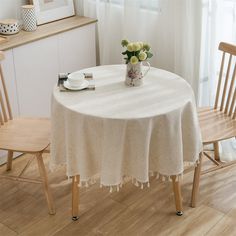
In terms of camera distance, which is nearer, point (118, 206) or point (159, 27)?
point (118, 206)

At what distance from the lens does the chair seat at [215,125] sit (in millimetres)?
2613

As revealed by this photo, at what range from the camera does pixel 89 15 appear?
12.0 feet

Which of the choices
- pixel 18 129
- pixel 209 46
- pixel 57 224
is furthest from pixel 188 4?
pixel 57 224

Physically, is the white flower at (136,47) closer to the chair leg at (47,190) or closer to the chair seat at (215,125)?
the chair seat at (215,125)

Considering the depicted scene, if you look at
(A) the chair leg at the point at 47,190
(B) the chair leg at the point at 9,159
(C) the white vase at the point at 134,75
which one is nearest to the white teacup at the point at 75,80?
(C) the white vase at the point at 134,75

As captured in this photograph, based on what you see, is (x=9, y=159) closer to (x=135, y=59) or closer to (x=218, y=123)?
(x=135, y=59)

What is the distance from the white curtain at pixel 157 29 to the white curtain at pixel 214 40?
1.8 inches

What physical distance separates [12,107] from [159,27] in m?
1.20

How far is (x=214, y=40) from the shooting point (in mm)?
2986

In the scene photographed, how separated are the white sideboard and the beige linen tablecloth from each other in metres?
0.70

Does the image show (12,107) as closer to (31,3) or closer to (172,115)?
(31,3)

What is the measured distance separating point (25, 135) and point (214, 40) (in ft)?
4.52

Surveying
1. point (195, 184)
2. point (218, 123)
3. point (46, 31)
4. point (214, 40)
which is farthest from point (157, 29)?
point (195, 184)

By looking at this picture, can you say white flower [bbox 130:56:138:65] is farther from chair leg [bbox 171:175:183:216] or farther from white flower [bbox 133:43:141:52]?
chair leg [bbox 171:175:183:216]
